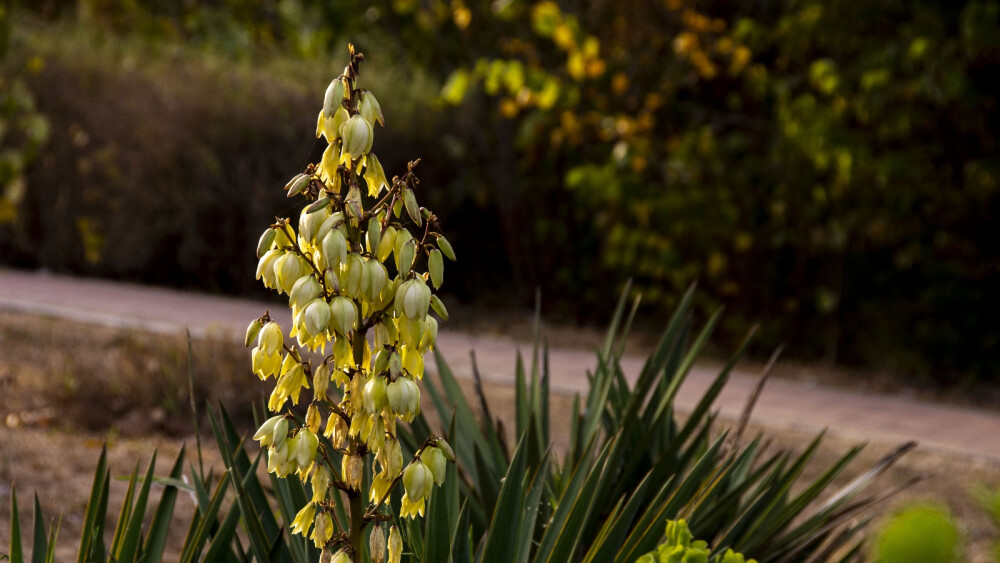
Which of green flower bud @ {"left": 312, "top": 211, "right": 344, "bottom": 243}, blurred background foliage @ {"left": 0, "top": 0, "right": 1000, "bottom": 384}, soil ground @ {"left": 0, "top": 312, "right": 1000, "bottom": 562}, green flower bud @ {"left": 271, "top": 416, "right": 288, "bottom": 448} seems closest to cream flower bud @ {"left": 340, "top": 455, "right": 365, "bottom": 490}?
green flower bud @ {"left": 271, "top": 416, "right": 288, "bottom": 448}

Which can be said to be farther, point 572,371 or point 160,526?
point 572,371

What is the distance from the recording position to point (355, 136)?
1458 mm

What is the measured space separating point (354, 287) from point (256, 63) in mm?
9391

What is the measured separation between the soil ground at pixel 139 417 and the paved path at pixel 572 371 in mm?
262

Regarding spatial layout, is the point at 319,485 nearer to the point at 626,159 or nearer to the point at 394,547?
the point at 394,547

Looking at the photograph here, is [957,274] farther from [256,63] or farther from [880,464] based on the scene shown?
[256,63]

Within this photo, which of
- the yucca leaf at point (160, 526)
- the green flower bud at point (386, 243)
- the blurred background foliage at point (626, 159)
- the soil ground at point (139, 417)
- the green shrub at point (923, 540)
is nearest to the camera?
the green shrub at point (923, 540)

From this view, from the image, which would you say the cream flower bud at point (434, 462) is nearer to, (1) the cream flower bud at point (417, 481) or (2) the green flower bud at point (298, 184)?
(1) the cream flower bud at point (417, 481)

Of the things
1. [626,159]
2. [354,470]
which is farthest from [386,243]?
[626,159]

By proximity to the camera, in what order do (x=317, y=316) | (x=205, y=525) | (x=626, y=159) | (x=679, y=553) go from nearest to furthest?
(x=679, y=553)
(x=317, y=316)
(x=205, y=525)
(x=626, y=159)

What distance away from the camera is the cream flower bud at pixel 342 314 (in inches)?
55.5

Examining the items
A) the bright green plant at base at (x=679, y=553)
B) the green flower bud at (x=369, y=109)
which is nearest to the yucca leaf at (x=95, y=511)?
the green flower bud at (x=369, y=109)

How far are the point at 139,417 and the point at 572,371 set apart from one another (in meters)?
2.54

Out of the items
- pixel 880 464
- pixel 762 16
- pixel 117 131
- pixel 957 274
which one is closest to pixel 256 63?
pixel 117 131
